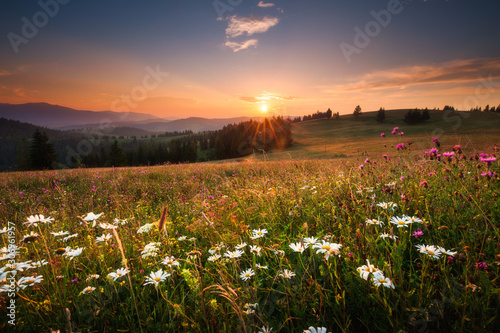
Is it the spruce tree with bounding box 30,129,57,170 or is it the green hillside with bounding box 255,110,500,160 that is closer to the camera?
the spruce tree with bounding box 30,129,57,170

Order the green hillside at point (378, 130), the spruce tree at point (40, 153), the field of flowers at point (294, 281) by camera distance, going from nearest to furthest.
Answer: the field of flowers at point (294, 281) → the spruce tree at point (40, 153) → the green hillside at point (378, 130)

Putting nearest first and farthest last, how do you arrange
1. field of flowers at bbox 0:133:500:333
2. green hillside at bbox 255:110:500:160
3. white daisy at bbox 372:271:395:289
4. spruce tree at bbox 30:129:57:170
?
white daisy at bbox 372:271:395:289
field of flowers at bbox 0:133:500:333
spruce tree at bbox 30:129:57:170
green hillside at bbox 255:110:500:160

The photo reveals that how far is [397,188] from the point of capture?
3271 millimetres

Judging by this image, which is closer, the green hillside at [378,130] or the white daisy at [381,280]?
the white daisy at [381,280]

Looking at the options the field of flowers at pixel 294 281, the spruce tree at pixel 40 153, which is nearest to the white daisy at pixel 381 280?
the field of flowers at pixel 294 281

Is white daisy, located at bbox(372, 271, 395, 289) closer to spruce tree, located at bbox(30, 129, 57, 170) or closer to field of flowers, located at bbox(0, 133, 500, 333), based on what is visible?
field of flowers, located at bbox(0, 133, 500, 333)

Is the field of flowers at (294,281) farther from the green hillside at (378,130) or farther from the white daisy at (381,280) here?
the green hillside at (378,130)

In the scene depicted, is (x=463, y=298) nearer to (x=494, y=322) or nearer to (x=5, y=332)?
(x=494, y=322)

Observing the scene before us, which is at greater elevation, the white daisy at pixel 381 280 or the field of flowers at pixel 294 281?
the white daisy at pixel 381 280

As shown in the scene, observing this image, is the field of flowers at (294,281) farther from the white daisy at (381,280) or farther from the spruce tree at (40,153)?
the spruce tree at (40,153)

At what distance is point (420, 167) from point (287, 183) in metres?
2.74

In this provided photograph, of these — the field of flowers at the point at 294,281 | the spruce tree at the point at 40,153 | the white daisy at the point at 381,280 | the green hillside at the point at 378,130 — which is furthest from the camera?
the green hillside at the point at 378,130

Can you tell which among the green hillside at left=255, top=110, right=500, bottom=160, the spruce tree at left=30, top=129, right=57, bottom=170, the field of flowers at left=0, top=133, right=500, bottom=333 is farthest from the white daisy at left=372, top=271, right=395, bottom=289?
the spruce tree at left=30, top=129, right=57, bottom=170

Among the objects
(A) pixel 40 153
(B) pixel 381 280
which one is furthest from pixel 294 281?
(A) pixel 40 153
